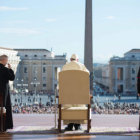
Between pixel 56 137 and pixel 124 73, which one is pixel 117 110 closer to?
pixel 56 137

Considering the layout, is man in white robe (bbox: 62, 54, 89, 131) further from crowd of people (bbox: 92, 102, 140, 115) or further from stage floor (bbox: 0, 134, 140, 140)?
crowd of people (bbox: 92, 102, 140, 115)

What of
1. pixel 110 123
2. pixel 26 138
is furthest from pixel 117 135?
pixel 110 123

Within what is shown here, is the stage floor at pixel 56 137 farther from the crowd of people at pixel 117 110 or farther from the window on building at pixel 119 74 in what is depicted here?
the window on building at pixel 119 74

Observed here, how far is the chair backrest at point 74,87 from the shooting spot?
805 centimetres

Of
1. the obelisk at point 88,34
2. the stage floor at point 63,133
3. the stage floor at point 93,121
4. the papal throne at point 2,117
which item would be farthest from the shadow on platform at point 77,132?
the obelisk at point 88,34

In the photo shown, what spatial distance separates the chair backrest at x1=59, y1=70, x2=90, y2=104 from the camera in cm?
805

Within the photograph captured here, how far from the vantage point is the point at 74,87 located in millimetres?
8078

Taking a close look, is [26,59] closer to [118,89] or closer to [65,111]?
[118,89]

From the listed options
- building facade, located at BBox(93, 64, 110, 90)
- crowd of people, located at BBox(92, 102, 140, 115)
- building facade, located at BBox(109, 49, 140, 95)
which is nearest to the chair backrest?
crowd of people, located at BBox(92, 102, 140, 115)

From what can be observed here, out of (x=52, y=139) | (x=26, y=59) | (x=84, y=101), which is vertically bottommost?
(x=52, y=139)

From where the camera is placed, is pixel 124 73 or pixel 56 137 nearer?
pixel 56 137

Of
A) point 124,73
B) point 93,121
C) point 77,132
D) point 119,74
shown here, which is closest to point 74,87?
point 77,132

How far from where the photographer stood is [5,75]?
808 cm

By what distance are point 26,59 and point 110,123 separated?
80.9 m
